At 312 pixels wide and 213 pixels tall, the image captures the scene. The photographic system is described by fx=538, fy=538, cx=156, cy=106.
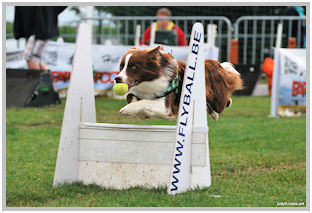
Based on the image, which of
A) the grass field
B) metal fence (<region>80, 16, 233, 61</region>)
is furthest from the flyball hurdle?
metal fence (<region>80, 16, 233, 61</region>)

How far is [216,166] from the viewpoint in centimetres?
467

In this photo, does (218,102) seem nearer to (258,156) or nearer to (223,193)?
(223,193)

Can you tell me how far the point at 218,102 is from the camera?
3766 millimetres

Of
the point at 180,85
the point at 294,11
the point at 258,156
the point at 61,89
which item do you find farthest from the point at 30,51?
the point at 294,11

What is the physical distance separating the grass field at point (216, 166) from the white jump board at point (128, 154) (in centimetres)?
9

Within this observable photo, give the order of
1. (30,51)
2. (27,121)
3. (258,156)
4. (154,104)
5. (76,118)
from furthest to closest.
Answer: (30,51) < (27,121) < (258,156) < (76,118) < (154,104)

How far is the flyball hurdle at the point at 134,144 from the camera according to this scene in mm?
3527

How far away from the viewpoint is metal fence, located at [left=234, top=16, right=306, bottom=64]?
1101cm

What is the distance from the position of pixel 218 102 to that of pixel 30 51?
17.0ft

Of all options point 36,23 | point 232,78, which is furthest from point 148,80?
point 36,23

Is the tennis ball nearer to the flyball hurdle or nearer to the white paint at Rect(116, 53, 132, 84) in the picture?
the white paint at Rect(116, 53, 132, 84)

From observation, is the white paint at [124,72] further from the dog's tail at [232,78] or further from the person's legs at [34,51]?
the person's legs at [34,51]

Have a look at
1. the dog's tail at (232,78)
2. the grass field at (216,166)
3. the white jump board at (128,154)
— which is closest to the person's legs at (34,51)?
the grass field at (216,166)

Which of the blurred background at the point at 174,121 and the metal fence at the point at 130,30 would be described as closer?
the blurred background at the point at 174,121
